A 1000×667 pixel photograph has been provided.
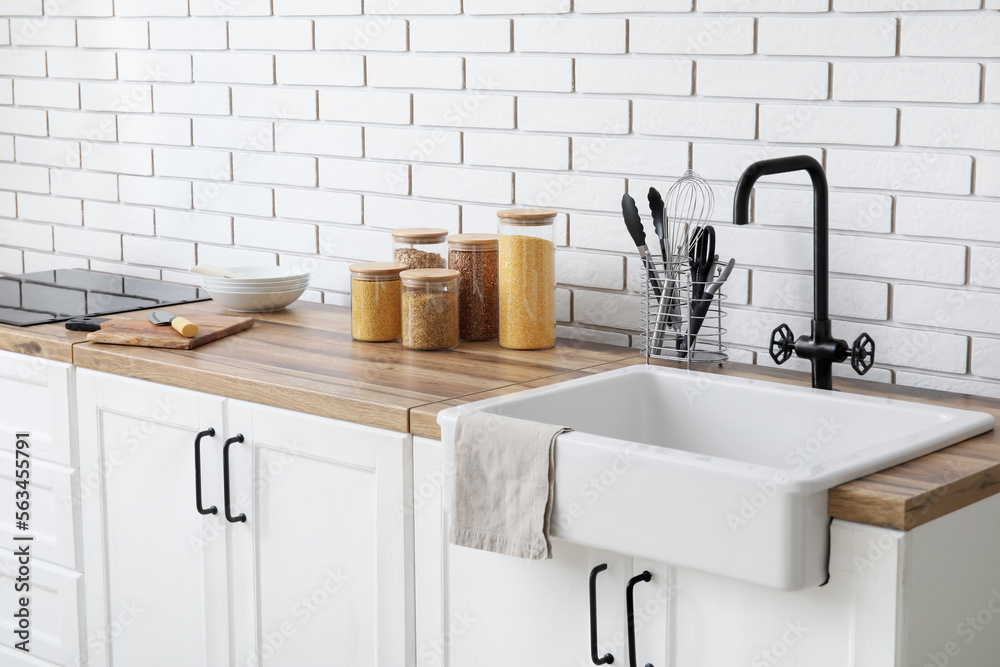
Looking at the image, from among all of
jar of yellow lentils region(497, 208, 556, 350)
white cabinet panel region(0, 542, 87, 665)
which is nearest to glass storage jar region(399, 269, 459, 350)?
jar of yellow lentils region(497, 208, 556, 350)

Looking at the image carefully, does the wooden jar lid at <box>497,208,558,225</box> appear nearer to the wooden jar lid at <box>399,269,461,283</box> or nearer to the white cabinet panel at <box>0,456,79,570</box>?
the wooden jar lid at <box>399,269,461,283</box>

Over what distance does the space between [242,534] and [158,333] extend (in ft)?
1.60

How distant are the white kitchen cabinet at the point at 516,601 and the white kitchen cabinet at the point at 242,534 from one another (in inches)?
1.7

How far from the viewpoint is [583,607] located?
1.65m

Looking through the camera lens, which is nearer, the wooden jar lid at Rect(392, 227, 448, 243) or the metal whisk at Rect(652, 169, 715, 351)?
the metal whisk at Rect(652, 169, 715, 351)

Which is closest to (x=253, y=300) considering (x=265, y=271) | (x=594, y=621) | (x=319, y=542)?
(x=265, y=271)

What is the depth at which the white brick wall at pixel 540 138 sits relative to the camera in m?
1.93

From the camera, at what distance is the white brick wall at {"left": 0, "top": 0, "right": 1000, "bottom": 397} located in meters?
1.93

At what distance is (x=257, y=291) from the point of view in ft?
8.64

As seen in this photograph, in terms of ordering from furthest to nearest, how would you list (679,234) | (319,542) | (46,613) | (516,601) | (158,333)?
(46,613)
(158,333)
(679,234)
(319,542)
(516,601)

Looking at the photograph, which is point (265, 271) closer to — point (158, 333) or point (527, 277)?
point (158, 333)

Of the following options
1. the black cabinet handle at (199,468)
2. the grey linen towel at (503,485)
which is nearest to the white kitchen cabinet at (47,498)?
the black cabinet handle at (199,468)

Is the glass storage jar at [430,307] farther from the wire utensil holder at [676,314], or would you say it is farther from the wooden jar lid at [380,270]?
the wire utensil holder at [676,314]

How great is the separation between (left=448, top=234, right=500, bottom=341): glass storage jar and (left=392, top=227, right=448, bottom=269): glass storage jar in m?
0.06
